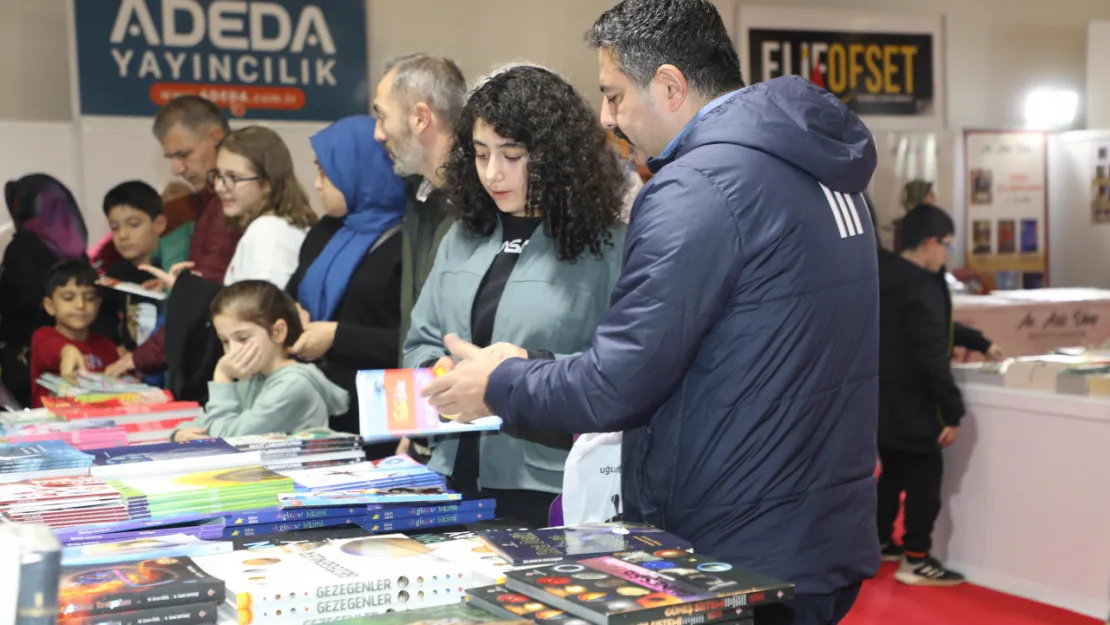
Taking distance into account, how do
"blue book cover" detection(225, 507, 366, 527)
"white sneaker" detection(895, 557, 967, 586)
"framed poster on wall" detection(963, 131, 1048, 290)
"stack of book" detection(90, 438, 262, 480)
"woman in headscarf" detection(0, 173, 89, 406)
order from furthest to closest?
"framed poster on wall" detection(963, 131, 1048, 290), "woman in headscarf" detection(0, 173, 89, 406), "white sneaker" detection(895, 557, 967, 586), "stack of book" detection(90, 438, 262, 480), "blue book cover" detection(225, 507, 366, 527)

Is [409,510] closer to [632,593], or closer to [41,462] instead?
[632,593]

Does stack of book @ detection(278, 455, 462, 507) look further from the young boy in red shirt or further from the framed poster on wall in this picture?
the framed poster on wall

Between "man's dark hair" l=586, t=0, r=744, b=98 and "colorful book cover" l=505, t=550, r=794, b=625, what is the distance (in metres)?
0.72

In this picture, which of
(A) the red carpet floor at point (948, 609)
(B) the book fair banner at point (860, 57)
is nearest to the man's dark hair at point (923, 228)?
(A) the red carpet floor at point (948, 609)

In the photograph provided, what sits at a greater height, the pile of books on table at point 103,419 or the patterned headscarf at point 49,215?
the patterned headscarf at point 49,215

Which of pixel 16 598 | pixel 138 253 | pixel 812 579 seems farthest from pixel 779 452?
pixel 138 253

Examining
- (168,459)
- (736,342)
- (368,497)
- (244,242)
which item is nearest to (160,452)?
(168,459)

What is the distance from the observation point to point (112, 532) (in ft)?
5.83

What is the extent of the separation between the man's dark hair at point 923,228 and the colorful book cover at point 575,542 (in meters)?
3.32

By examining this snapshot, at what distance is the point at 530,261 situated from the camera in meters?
2.37

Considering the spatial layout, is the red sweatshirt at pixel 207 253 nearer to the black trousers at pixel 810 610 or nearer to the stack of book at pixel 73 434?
the stack of book at pixel 73 434

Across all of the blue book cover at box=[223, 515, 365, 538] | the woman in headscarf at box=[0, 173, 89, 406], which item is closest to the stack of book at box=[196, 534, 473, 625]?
the blue book cover at box=[223, 515, 365, 538]

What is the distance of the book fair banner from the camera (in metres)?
8.93

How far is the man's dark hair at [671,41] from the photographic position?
1.72 m
